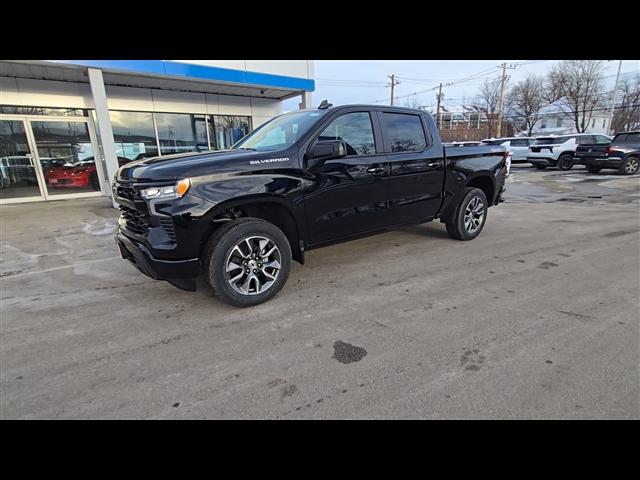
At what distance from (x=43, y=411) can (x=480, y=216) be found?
6020 millimetres

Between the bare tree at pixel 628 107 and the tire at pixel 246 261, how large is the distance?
189 ft

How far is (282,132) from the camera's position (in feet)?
14.0

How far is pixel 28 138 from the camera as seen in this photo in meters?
11.2

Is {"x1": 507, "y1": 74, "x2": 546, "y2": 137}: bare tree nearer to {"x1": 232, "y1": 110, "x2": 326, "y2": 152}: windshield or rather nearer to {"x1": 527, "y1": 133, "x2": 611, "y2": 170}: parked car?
{"x1": 527, "y1": 133, "x2": 611, "y2": 170}: parked car

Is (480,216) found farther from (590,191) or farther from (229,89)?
(229,89)

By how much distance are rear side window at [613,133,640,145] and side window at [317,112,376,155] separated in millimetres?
17531

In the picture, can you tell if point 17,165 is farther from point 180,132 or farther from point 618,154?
point 618,154

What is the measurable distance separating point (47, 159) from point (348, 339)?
13005 millimetres

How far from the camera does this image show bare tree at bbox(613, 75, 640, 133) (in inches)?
1795

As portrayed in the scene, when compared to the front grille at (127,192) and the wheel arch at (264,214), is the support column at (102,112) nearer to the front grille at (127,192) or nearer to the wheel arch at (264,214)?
the front grille at (127,192)

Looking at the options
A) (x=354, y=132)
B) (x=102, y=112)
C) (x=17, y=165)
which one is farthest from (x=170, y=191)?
(x=17, y=165)

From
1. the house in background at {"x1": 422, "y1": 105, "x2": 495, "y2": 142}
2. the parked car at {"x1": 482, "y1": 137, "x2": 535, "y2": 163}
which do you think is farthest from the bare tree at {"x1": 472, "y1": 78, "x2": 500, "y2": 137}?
the parked car at {"x1": 482, "y1": 137, "x2": 535, "y2": 163}

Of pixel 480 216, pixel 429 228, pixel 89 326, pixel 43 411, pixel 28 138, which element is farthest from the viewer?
pixel 28 138
